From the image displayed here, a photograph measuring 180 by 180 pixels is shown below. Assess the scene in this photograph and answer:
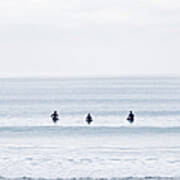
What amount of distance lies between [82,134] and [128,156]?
55.9ft

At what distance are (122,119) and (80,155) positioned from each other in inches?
1412

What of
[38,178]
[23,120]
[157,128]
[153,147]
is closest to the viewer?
[38,178]

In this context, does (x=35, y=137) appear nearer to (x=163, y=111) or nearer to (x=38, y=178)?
(x=38, y=178)

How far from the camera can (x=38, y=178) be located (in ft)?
104

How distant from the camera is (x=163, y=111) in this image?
3474 inches

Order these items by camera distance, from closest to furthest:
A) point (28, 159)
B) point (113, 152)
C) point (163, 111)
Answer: point (28, 159), point (113, 152), point (163, 111)

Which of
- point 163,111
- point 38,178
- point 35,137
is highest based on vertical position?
point 163,111

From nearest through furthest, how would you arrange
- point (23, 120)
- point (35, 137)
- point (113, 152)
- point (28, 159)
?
point (28, 159), point (113, 152), point (35, 137), point (23, 120)

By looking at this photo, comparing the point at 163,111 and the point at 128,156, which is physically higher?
the point at 163,111

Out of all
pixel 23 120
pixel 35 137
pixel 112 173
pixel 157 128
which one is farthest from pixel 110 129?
→ pixel 112 173

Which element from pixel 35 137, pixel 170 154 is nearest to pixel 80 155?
pixel 170 154

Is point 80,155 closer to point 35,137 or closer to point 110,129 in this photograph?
point 35,137

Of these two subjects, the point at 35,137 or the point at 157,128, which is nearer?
the point at 35,137

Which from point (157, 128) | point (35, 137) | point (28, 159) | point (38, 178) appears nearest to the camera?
point (38, 178)
